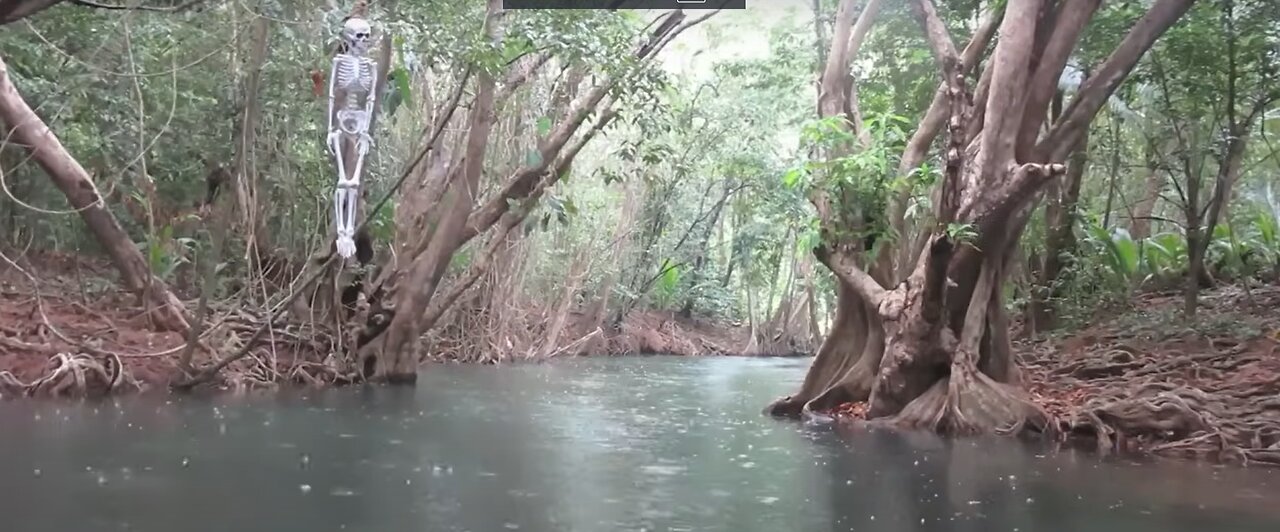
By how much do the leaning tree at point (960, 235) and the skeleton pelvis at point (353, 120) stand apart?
2978 mm

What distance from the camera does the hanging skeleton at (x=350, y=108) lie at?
22.1ft

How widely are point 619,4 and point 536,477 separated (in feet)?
15.9

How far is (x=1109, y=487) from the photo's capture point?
459 cm

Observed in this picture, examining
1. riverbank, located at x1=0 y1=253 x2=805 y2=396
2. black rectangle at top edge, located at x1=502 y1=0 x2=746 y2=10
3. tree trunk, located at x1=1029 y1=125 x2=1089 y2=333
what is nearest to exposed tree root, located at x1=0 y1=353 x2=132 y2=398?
riverbank, located at x1=0 y1=253 x2=805 y2=396

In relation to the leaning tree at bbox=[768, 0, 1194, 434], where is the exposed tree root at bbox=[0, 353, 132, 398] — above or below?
below

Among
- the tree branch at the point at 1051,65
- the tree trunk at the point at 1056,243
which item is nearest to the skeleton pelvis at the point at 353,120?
the tree branch at the point at 1051,65

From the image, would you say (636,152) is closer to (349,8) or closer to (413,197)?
(413,197)

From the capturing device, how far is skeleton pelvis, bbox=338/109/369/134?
22.8 feet

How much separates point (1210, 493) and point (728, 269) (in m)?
16.6

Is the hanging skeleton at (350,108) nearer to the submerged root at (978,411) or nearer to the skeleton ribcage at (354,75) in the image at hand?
the skeleton ribcage at (354,75)

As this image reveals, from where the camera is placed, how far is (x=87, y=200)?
24.4 ft

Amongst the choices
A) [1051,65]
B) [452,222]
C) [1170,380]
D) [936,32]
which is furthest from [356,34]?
[1170,380]

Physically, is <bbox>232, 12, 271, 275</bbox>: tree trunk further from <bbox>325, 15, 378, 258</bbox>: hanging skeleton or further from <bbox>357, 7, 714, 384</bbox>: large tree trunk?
<bbox>357, 7, 714, 384</bbox>: large tree trunk

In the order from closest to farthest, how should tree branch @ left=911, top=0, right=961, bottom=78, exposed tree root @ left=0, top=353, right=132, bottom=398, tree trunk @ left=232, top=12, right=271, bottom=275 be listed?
tree branch @ left=911, top=0, right=961, bottom=78, exposed tree root @ left=0, top=353, right=132, bottom=398, tree trunk @ left=232, top=12, right=271, bottom=275
